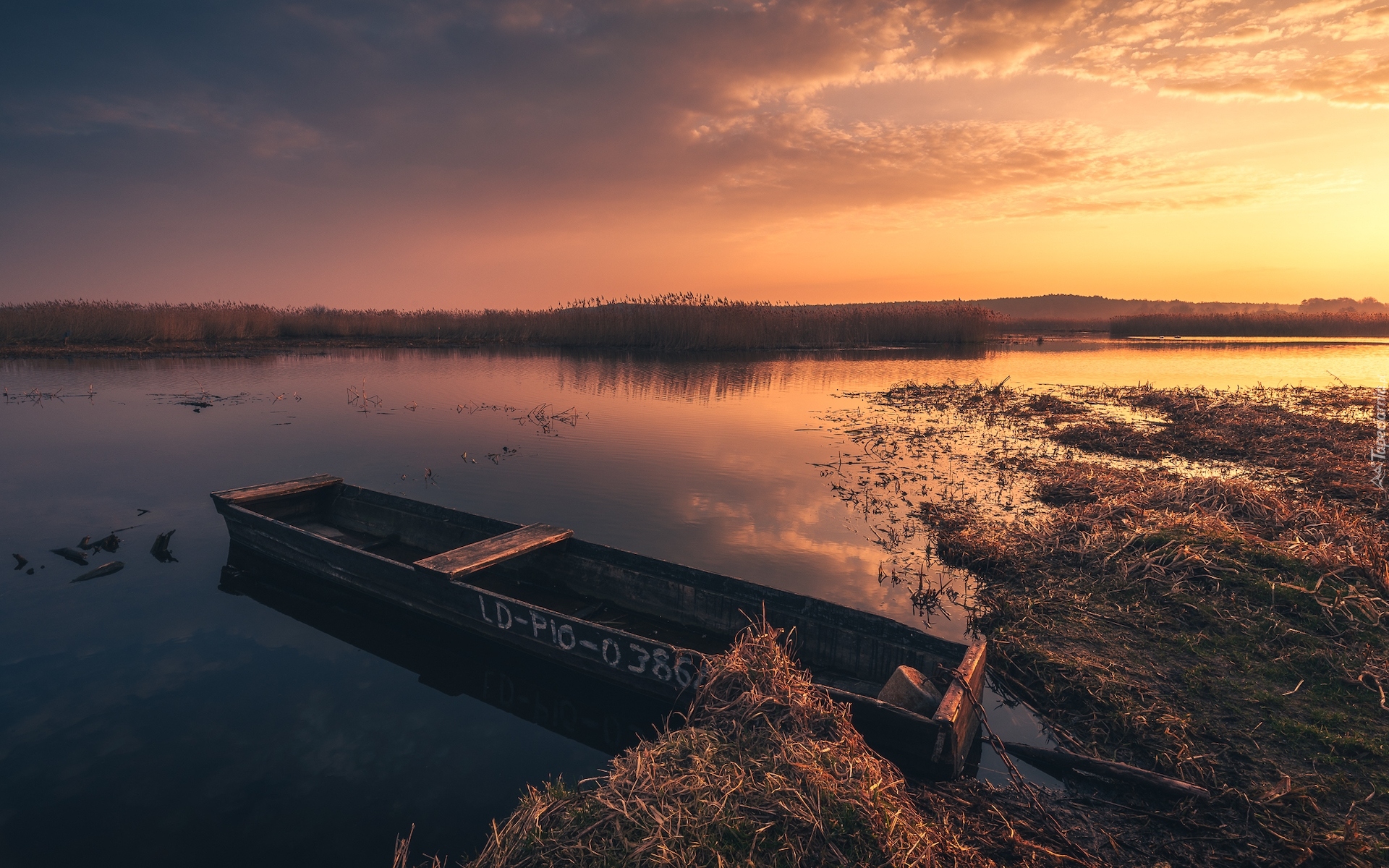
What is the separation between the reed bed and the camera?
55.0 m

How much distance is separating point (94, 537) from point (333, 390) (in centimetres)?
1494

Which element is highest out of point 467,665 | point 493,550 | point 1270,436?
point 1270,436

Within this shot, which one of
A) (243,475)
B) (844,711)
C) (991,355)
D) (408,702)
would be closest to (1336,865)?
(844,711)

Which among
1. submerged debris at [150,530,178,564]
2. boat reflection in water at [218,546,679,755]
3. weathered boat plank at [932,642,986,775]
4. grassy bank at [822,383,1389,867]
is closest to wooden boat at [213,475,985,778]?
weathered boat plank at [932,642,986,775]

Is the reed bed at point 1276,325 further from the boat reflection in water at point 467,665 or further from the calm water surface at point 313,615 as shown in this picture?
the boat reflection in water at point 467,665

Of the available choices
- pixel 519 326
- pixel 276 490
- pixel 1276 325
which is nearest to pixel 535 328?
pixel 519 326

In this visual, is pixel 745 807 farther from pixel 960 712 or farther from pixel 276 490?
pixel 276 490

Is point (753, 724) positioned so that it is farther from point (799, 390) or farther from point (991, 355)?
point (991, 355)

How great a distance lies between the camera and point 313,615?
27.8 feet

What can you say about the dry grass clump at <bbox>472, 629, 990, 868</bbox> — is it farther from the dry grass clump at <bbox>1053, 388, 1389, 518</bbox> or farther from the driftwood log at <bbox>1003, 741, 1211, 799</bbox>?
the dry grass clump at <bbox>1053, 388, 1389, 518</bbox>

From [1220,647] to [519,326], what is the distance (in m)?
45.8

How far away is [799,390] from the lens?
2528 centimetres

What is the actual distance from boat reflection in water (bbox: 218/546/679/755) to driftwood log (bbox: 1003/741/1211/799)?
308cm

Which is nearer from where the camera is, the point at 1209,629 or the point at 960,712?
the point at 960,712
